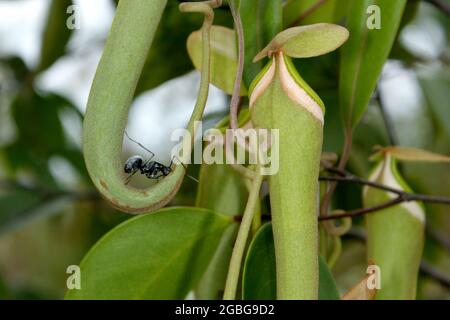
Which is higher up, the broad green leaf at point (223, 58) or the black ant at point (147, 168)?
the broad green leaf at point (223, 58)

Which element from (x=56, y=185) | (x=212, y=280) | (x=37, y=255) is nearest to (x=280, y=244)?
(x=212, y=280)

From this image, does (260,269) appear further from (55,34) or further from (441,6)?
(55,34)

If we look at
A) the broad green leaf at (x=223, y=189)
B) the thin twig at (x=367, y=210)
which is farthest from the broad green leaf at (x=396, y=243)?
the broad green leaf at (x=223, y=189)

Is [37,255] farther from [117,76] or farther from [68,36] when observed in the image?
[117,76]

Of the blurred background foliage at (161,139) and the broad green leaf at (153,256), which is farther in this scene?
the blurred background foliage at (161,139)

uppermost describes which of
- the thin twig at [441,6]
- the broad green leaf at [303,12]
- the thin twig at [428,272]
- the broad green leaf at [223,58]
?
the thin twig at [441,6]

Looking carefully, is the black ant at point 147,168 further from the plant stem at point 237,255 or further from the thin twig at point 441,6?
the thin twig at point 441,6

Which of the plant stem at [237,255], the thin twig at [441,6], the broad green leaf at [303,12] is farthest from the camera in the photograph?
the thin twig at [441,6]

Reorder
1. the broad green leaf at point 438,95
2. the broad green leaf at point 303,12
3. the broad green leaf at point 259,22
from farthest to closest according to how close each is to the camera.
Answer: the broad green leaf at point 438,95, the broad green leaf at point 303,12, the broad green leaf at point 259,22

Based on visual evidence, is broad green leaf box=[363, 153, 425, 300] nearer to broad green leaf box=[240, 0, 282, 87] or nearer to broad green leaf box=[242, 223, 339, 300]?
broad green leaf box=[242, 223, 339, 300]
